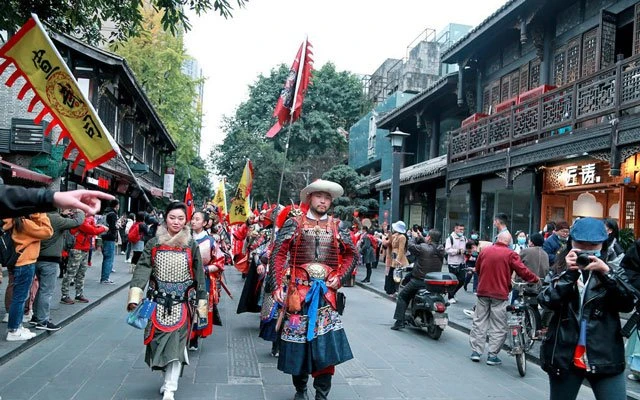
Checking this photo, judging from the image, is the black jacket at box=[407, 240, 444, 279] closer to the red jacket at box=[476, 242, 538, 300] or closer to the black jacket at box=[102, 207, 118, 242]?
the red jacket at box=[476, 242, 538, 300]

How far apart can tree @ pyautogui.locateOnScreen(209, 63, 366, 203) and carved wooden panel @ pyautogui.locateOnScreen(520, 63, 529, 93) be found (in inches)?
930

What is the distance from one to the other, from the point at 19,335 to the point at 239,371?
2.95 m

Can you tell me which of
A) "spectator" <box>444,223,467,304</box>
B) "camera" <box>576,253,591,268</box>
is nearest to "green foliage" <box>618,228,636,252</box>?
"spectator" <box>444,223,467,304</box>

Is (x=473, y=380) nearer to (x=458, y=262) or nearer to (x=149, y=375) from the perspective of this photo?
(x=149, y=375)

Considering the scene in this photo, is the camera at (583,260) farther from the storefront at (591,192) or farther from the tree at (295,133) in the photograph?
the tree at (295,133)

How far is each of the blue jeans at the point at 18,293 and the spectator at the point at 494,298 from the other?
5.82 m

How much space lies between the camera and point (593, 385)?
3.88m

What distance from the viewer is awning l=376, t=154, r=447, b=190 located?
2036cm

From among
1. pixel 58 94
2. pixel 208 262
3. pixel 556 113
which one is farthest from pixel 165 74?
pixel 58 94

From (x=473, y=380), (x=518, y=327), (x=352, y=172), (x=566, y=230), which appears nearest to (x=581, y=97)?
(x=566, y=230)

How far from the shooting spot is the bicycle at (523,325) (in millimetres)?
7145

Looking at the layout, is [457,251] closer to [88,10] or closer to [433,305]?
[433,305]

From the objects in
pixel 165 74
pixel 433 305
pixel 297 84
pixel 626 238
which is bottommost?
pixel 433 305

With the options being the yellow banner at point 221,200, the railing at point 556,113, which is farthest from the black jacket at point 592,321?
the yellow banner at point 221,200
